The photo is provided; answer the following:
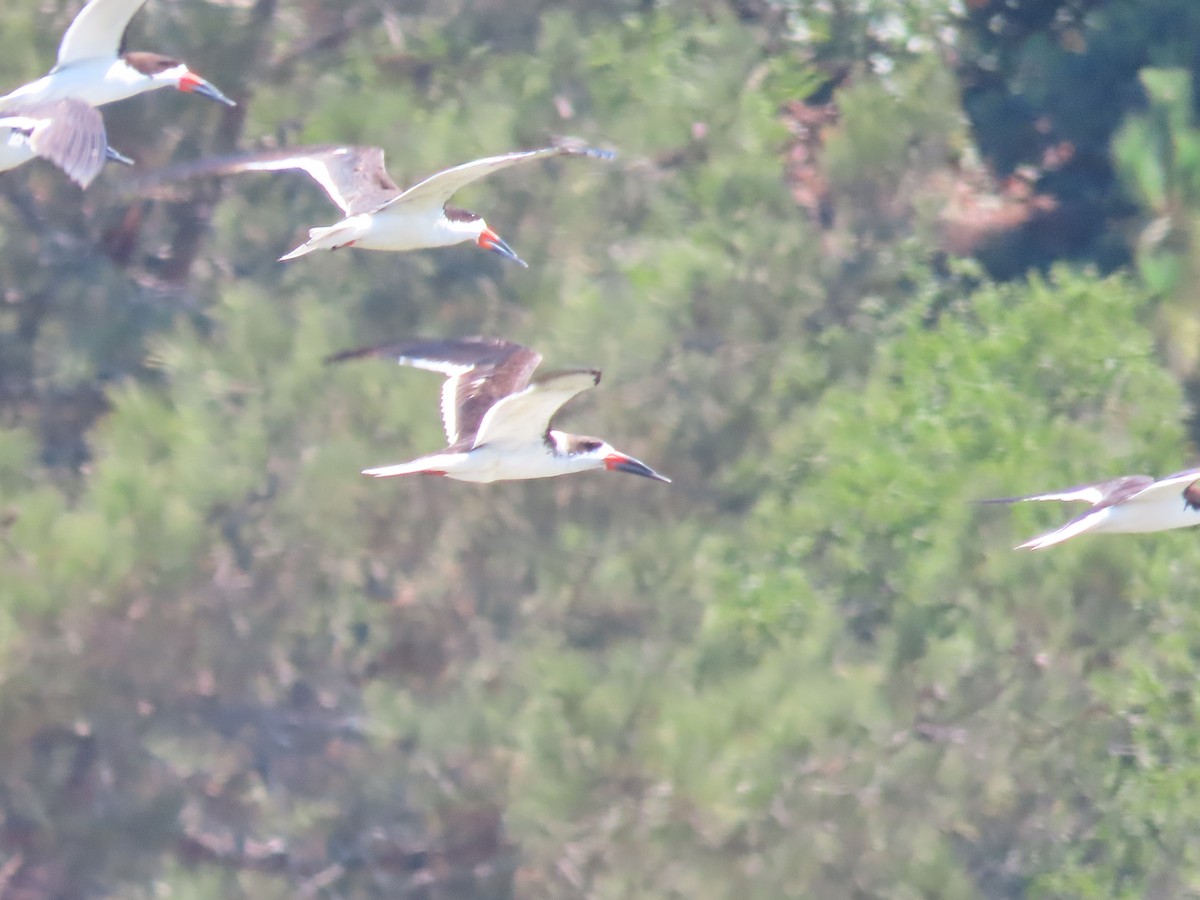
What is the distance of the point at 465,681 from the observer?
944cm

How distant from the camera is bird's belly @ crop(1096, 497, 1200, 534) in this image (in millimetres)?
6977

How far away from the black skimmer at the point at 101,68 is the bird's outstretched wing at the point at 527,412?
204cm

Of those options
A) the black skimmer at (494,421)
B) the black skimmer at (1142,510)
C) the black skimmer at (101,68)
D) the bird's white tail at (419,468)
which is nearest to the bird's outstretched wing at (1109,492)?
the black skimmer at (1142,510)

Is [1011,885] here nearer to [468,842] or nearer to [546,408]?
[468,842]

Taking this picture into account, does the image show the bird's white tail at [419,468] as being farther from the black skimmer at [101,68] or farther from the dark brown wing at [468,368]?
the black skimmer at [101,68]

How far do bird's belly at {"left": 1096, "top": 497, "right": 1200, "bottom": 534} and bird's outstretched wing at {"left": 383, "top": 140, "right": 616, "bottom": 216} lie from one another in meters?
1.97

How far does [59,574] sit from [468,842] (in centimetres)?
211

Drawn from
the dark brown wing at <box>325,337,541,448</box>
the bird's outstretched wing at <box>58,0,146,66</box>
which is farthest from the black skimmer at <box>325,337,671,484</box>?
the bird's outstretched wing at <box>58,0,146,66</box>

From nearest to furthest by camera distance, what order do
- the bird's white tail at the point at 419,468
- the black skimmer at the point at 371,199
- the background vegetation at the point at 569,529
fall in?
the bird's white tail at the point at 419,468, the black skimmer at the point at 371,199, the background vegetation at the point at 569,529

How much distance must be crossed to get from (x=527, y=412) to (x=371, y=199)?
1394 millimetres

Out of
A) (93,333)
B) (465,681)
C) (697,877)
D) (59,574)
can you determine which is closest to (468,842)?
(465,681)

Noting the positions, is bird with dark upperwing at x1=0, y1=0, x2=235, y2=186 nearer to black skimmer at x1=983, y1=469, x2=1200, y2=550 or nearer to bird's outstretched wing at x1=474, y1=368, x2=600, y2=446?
bird's outstretched wing at x1=474, y1=368, x2=600, y2=446

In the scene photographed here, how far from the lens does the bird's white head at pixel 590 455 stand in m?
6.49

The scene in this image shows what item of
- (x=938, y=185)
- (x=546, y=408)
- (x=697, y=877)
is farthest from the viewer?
(x=938, y=185)
